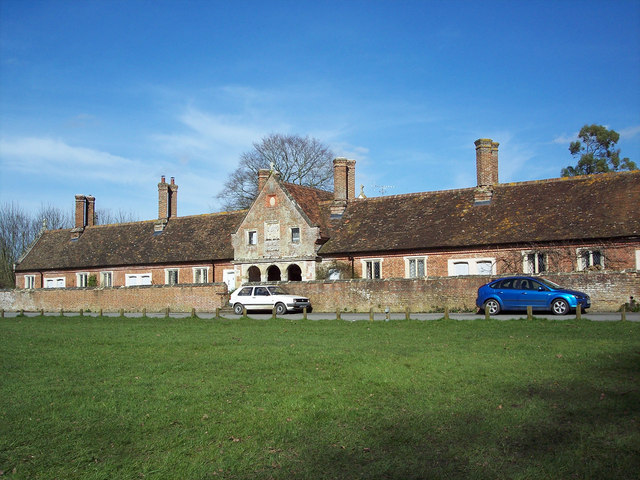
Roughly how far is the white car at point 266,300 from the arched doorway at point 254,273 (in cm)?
783

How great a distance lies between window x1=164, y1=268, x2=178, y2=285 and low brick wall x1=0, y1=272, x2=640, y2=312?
5985 millimetres

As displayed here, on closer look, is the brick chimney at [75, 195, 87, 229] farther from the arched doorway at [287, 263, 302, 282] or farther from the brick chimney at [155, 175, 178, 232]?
the arched doorway at [287, 263, 302, 282]

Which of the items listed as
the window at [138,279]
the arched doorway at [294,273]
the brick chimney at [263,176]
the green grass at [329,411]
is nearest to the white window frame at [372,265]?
the arched doorway at [294,273]

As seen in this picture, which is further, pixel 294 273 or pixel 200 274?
pixel 200 274

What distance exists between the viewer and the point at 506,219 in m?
35.2

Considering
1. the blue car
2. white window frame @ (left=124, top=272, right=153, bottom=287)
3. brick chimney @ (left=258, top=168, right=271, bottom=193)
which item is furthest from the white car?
white window frame @ (left=124, top=272, right=153, bottom=287)

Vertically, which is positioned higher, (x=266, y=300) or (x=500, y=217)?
(x=500, y=217)

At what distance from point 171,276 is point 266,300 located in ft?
51.5

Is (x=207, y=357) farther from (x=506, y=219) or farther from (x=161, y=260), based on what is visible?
(x=161, y=260)

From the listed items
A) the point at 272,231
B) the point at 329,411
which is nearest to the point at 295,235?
the point at 272,231

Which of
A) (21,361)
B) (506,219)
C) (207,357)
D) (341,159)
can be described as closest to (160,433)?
(207,357)

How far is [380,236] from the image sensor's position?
3822 centimetres

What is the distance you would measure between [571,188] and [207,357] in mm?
27164

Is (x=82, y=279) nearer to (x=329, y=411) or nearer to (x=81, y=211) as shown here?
(x=81, y=211)
